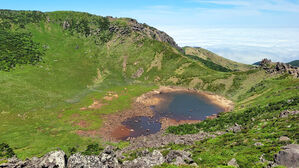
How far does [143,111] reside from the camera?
98.2 meters

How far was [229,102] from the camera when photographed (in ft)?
377

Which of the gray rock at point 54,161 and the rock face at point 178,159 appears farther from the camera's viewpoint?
the gray rock at point 54,161

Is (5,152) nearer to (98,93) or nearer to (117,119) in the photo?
(117,119)

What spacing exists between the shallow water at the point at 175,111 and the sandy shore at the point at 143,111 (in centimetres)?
294

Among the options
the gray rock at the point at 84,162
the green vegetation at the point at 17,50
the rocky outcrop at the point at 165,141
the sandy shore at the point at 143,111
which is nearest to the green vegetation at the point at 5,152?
the sandy shore at the point at 143,111

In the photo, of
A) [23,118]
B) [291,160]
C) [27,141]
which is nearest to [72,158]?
[291,160]

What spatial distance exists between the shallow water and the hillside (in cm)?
1238

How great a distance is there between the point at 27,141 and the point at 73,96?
181 ft

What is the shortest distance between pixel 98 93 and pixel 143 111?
143 ft

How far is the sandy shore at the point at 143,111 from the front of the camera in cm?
7484

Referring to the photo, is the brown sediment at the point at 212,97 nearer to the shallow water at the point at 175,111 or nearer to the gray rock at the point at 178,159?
the shallow water at the point at 175,111

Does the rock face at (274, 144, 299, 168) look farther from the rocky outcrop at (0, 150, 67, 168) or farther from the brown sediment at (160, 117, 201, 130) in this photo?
the brown sediment at (160, 117, 201, 130)

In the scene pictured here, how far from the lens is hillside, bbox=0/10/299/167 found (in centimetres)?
4681

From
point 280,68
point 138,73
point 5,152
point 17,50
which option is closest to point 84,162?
point 5,152
